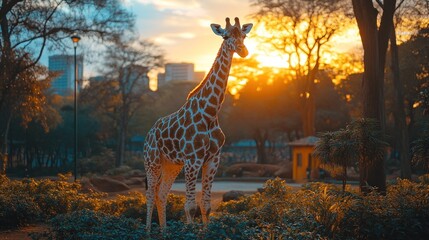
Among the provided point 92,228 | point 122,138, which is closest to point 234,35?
point 92,228

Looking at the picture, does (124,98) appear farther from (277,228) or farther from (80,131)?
(277,228)

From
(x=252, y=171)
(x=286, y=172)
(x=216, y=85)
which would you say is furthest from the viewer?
(x=252, y=171)

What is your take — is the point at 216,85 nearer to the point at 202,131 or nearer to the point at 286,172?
the point at 202,131

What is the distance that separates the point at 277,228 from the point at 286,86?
47.2m

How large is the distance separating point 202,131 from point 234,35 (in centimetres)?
186

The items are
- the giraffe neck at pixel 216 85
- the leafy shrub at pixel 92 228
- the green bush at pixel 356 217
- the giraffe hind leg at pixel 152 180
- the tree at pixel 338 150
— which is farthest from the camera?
the tree at pixel 338 150

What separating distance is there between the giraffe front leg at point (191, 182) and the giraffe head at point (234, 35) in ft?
7.09

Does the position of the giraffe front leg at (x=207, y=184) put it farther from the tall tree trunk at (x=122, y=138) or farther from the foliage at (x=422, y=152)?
the tall tree trunk at (x=122, y=138)

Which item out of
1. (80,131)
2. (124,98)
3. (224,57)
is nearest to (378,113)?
(224,57)

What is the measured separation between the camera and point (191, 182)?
35.4 feet

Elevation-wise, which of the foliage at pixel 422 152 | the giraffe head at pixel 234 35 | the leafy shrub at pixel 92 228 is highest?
the giraffe head at pixel 234 35

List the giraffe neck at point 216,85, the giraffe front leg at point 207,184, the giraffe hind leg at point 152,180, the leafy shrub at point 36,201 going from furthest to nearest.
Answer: the leafy shrub at point 36,201, the giraffe hind leg at point 152,180, the giraffe neck at point 216,85, the giraffe front leg at point 207,184

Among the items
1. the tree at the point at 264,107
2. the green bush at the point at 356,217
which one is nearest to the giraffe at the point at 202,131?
the green bush at the point at 356,217

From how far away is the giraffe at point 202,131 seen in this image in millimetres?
10828
